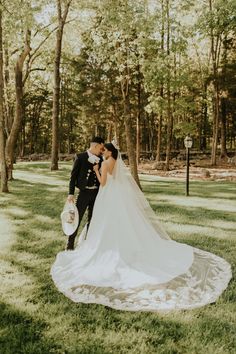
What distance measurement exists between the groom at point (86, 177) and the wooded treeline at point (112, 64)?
321 inches

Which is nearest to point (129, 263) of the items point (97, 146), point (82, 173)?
point (82, 173)

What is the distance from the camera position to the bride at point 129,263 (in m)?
5.83

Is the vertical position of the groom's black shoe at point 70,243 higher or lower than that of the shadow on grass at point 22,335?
higher

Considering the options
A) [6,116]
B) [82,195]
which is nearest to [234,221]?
[82,195]

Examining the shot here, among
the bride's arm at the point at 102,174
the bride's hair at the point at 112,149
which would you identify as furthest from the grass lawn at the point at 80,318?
the bride's hair at the point at 112,149

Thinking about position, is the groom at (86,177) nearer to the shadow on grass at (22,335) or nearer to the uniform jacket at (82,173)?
the uniform jacket at (82,173)

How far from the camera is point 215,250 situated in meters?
8.34

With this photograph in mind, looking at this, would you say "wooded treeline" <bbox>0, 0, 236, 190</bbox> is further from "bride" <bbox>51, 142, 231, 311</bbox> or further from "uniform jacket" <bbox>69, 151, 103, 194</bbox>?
"bride" <bbox>51, 142, 231, 311</bbox>

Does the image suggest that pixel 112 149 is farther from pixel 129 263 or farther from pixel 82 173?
pixel 129 263

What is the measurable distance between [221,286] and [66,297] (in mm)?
2503

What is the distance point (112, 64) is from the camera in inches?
1035

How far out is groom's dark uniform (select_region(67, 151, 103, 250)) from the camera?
8.02 metres

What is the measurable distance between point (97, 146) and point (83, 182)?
2.70 feet

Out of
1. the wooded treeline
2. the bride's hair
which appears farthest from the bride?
the wooded treeline
